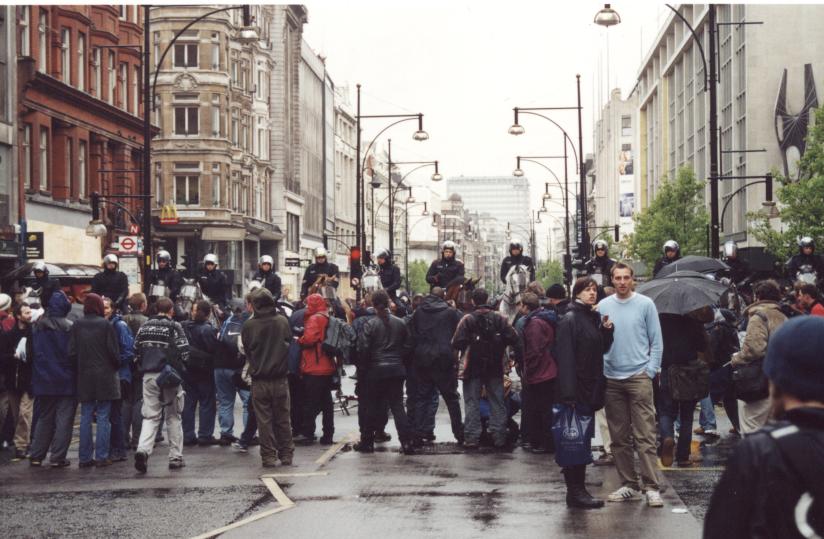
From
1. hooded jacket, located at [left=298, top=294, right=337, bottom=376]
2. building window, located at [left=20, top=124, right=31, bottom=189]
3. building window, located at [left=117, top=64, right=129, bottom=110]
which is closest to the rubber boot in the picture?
hooded jacket, located at [left=298, top=294, right=337, bottom=376]

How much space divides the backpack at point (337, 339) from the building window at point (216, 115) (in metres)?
45.0

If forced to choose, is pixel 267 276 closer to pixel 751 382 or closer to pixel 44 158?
pixel 751 382

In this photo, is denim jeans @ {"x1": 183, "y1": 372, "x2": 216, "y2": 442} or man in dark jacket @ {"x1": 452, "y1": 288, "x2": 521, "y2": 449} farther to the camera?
denim jeans @ {"x1": 183, "y1": 372, "x2": 216, "y2": 442}

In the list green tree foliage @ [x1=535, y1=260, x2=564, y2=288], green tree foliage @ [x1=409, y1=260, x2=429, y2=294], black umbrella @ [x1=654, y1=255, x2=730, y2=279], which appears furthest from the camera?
green tree foliage @ [x1=535, y1=260, x2=564, y2=288]

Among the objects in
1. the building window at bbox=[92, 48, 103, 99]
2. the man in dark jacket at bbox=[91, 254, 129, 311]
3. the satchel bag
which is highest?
the building window at bbox=[92, 48, 103, 99]

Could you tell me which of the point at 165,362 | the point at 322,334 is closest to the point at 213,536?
the point at 165,362

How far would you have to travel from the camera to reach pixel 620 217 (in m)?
117

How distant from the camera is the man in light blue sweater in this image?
10445 mm

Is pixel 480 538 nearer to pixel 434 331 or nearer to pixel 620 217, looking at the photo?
pixel 434 331

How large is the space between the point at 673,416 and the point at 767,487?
9532 millimetres

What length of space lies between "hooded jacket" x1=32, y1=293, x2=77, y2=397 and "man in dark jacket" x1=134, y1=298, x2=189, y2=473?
868 millimetres

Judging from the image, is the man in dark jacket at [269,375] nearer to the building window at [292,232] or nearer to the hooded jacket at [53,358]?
the hooded jacket at [53,358]

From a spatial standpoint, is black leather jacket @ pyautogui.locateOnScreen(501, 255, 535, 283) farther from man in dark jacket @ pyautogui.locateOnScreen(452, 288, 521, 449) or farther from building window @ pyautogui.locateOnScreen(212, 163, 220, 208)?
building window @ pyautogui.locateOnScreen(212, 163, 220, 208)

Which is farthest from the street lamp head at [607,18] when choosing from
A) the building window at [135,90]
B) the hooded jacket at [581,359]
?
the building window at [135,90]
